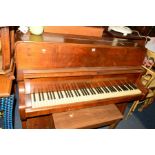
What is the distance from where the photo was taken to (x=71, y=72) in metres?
1.75

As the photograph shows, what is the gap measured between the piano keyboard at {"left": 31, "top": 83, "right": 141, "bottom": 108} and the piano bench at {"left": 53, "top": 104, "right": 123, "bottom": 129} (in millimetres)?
272

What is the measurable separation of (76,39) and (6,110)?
3.85 ft

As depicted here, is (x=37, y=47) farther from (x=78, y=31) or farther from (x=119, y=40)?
(x=119, y=40)

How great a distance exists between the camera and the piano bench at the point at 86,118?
184cm

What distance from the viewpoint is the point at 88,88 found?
2023 mm

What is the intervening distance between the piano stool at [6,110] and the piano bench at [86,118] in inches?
21.0

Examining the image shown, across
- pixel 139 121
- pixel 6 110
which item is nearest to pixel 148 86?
pixel 139 121

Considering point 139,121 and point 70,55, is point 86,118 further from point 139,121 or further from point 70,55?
point 139,121

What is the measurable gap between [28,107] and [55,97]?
32cm

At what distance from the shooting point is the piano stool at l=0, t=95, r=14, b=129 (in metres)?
1.72

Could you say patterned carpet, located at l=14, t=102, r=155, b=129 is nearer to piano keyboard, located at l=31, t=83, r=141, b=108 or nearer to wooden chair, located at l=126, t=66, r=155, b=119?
wooden chair, located at l=126, t=66, r=155, b=119

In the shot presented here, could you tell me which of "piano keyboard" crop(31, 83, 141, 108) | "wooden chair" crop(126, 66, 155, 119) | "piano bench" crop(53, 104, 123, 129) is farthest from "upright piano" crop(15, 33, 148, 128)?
"wooden chair" crop(126, 66, 155, 119)
